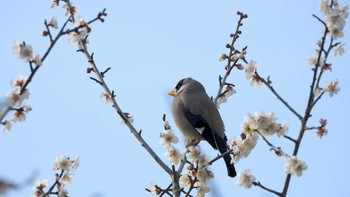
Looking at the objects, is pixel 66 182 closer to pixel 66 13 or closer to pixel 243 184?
pixel 243 184

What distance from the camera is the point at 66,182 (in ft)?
13.7

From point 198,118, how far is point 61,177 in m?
2.31

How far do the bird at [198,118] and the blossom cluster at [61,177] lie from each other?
1.71m

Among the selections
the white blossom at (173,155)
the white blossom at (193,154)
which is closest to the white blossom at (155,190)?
the white blossom at (173,155)

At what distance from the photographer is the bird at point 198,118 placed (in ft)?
19.1

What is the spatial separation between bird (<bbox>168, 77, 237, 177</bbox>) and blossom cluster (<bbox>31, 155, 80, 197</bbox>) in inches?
67.2

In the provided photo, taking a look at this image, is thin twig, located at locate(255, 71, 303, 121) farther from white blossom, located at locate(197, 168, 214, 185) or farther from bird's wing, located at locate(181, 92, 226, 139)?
bird's wing, located at locate(181, 92, 226, 139)

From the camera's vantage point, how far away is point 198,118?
608 cm

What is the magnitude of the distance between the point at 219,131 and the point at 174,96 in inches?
54.1

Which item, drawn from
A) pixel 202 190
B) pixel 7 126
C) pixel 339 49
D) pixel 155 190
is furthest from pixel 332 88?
pixel 7 126

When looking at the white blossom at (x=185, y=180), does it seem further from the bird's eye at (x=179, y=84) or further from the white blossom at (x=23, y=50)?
the bird's eye at (x=179, y=84)

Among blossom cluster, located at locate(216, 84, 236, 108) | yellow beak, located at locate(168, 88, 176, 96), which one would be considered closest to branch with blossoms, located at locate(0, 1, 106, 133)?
blossom cluster, located at locate(216, 84, 236, 108)

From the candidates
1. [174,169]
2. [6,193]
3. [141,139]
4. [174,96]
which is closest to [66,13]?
[141,139]

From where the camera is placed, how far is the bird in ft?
19.1
